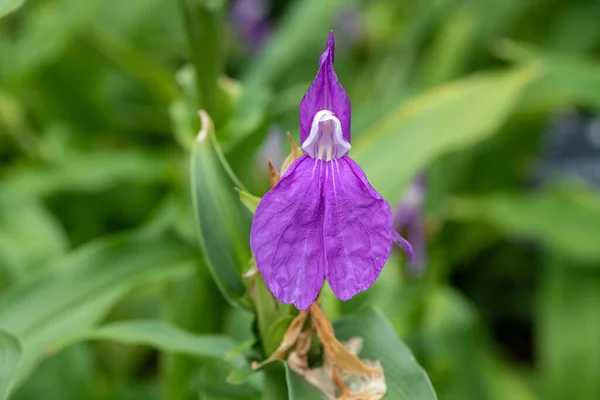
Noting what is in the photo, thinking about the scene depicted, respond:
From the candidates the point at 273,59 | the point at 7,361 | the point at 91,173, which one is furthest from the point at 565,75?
the point at 7,361

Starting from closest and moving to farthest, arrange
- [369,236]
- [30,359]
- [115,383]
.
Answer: [369,236]
[30,359]
[115,383]

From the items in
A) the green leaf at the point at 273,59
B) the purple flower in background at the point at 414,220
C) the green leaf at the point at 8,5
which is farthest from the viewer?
the purple flower in background at the point at 414,220

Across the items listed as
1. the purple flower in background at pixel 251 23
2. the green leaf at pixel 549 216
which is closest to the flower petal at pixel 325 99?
the green leaf at pixel 549 216

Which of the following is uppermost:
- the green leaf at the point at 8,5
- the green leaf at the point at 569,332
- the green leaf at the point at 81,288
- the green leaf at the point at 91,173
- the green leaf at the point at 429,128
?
the green leaf at the point at 8,5

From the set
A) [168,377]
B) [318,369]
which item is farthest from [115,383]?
[318,369]

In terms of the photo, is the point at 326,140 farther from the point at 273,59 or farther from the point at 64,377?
the point at 273,59

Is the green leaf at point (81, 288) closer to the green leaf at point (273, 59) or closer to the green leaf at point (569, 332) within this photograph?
the green leaf at point (273, 59)

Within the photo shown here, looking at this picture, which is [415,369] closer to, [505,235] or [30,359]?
[30,359]

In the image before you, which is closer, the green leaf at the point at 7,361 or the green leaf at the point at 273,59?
the green leaf at the point at 7,361
